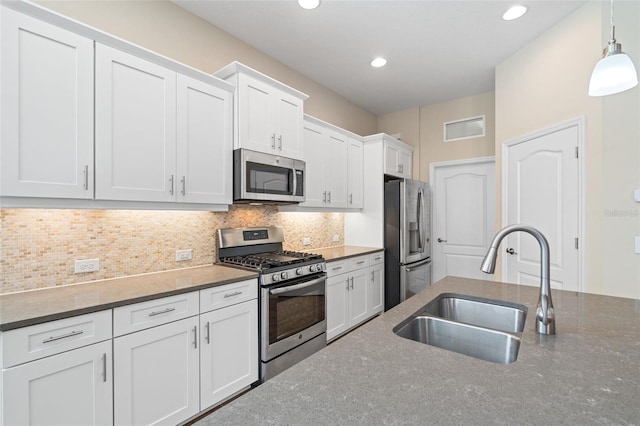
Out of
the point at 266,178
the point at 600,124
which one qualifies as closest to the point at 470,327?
the point at 266,178

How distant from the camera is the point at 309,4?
2.35 m

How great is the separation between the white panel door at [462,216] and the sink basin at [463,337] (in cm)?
327

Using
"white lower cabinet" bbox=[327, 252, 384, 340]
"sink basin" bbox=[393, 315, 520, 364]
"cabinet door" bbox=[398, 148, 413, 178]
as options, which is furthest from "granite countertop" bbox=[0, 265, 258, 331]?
"cabinet door" bbox=[398, 148, 413, 178]

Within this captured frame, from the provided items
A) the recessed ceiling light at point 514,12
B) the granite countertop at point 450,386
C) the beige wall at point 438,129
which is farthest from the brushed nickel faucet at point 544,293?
the beige wall at point 438,129

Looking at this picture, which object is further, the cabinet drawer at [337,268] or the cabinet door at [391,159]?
the cabinet door at [391,159]

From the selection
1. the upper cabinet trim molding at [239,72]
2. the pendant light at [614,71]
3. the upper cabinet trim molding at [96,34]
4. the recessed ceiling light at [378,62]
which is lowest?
the pendant light at [614,71]

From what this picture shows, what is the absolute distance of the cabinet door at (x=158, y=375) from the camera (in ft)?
5.00

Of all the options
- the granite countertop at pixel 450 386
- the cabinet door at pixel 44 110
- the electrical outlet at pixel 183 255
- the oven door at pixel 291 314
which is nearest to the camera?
the granite countertop at pixel 450 386

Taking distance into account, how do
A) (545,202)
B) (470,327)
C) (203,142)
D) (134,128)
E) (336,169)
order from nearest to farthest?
(470,327) → (134,128) → (203,142) → (545,202) → (336,169)

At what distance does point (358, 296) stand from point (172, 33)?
10.1ft

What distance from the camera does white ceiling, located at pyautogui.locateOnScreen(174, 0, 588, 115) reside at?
241 cm

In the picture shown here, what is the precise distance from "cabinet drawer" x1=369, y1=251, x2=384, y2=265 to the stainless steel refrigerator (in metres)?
0.14

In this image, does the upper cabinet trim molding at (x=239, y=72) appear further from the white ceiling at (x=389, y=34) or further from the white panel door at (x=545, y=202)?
the white panel door at (x=545, y=202)

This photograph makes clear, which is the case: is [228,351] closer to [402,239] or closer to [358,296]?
[358,296]
